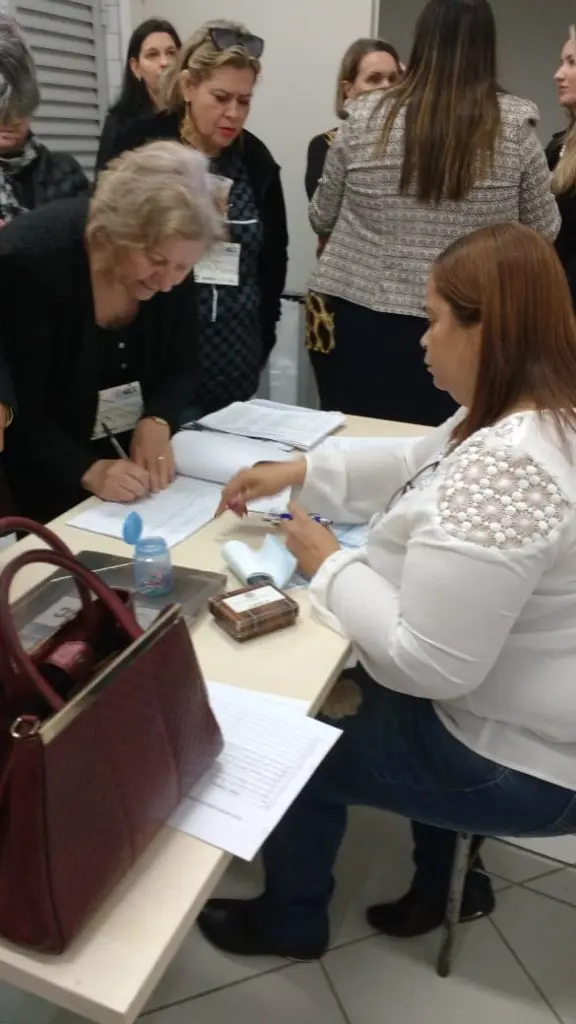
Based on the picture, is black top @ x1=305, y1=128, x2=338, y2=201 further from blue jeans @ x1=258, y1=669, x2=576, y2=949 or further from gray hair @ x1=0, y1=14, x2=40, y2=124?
blue jeans @ x1=258, y1=669, x2=576, y2=949

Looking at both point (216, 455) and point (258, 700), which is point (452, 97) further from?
point (258, 700)

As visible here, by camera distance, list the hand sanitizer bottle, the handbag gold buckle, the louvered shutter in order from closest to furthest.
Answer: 1. the handbag gold buckle
2. the hand sanitizer bottle
3. the louvered shutter

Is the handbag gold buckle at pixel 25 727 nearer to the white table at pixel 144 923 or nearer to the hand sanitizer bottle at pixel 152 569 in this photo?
the white table at pixel 144 923

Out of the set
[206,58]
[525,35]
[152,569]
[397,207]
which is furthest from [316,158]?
[525,35]

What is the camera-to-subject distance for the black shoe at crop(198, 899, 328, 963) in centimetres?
152

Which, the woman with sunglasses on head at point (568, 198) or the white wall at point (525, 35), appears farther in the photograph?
the white wall at point (525, 35)

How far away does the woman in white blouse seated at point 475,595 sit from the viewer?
3.18ft

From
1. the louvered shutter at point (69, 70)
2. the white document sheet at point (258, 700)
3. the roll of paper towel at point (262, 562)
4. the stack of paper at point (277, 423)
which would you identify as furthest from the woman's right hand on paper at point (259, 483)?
the louvered shutter at point (69, 70)

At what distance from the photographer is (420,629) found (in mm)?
1009

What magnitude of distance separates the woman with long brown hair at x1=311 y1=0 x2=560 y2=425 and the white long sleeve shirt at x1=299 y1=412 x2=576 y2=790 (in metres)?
1.00

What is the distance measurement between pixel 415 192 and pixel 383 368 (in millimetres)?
449

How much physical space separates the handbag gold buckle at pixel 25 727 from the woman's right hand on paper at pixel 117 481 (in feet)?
2.89

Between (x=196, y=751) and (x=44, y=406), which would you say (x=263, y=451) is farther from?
(x=196, y=751)

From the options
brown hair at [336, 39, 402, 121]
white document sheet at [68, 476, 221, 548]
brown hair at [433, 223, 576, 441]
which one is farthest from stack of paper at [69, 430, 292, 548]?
brown hair at [336, 39, 402, 121]
